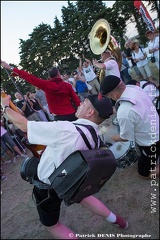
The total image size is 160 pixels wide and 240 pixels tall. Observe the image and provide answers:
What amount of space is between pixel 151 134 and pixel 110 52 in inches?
112

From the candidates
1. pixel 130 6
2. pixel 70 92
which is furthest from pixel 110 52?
pixel 130 6

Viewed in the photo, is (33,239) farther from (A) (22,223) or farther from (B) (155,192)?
(B) (155,192)

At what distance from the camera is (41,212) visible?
7.39 ft

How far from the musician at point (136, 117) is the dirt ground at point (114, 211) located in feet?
1.45

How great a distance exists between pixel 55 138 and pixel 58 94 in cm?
249

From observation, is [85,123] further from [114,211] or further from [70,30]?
[70,30]

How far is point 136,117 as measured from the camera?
2.91 m

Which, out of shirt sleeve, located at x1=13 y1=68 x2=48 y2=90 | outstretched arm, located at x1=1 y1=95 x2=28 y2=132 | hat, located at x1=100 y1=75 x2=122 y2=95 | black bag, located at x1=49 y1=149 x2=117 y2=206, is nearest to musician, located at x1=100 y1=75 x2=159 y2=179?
hat, located at x1=100 y1=75 x2=122 y2=95

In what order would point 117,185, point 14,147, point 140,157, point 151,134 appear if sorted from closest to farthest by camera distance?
point 151,134, point 140,157, point 117,185, point 14,147

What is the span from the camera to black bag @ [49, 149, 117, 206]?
5.60 ft

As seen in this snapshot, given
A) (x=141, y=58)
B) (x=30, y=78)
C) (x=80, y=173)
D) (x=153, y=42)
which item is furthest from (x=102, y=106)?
(x=141, y=58)

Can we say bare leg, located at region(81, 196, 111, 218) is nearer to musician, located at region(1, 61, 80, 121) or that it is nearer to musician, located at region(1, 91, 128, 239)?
musician, located at region(1, 91, 128, 239)

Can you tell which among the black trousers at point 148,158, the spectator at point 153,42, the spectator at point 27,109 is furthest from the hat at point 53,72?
the spectator at point 153,42

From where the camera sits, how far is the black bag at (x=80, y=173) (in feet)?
5.60
